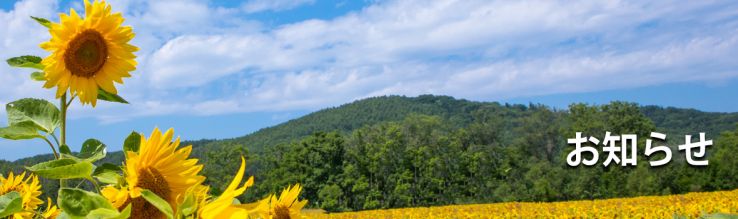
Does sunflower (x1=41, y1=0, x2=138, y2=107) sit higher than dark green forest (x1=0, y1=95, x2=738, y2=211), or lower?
higher

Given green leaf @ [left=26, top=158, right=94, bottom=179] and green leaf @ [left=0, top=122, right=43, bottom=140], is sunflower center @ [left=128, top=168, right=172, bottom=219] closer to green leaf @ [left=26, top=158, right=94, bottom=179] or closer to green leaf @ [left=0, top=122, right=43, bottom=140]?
green leaf @ [left=26, top=158, right=94, bottom=179]

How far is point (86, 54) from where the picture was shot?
1.02 m

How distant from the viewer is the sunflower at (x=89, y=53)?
3.21 ft

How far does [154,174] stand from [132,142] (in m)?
0.08

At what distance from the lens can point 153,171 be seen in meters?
0.75

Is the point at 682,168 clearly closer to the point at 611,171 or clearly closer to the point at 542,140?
the point at 611,171

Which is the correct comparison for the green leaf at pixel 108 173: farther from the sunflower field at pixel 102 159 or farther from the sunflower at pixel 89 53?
the sunflower at pixel 89 53

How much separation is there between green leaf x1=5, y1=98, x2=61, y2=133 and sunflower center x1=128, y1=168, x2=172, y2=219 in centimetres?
24

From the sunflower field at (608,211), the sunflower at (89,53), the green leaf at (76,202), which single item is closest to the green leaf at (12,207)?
the green leaf at (76,202)

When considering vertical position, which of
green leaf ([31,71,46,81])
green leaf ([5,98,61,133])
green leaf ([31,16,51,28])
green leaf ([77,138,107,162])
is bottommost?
green leaf ([77,138,107,162])

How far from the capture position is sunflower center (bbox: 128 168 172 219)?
730mm

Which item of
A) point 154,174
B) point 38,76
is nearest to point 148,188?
point 154,174

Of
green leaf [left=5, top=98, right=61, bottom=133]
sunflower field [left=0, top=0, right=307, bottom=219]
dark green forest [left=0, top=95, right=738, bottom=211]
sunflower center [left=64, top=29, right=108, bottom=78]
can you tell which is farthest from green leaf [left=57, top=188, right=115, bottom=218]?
dark green forest [left=0, top=95, right=738, bottom=211]

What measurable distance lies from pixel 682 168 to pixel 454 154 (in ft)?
54.6
